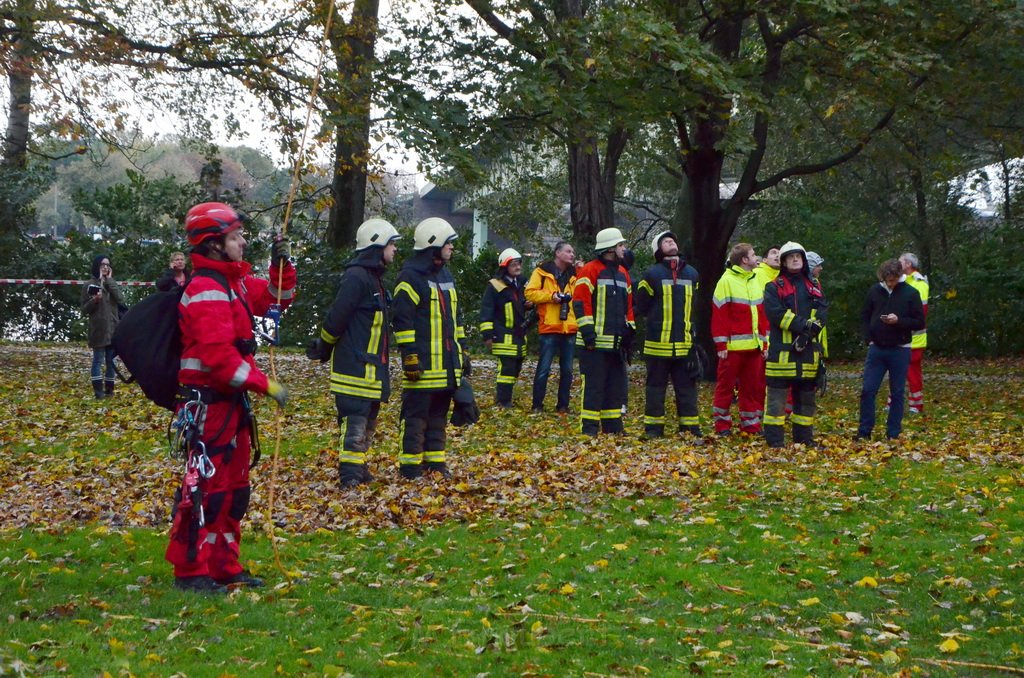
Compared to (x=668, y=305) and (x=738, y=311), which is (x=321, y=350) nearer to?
(x=668, y=305)

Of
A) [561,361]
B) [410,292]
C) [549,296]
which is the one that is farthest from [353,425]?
[561,361]

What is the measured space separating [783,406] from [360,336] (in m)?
5.13

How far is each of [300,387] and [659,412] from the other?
844cm

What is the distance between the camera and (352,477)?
33.6 feet

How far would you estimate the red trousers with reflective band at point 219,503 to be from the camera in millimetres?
7023

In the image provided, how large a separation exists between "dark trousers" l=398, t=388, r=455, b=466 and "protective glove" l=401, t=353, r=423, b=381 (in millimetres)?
155

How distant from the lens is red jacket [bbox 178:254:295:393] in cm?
685

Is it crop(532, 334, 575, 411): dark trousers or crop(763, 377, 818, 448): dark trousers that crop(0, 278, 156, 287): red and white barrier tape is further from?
crop(763, 377, 818, 448): dark trousers

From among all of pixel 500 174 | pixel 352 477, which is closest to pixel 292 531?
pixel 352 477

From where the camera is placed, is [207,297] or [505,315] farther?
[505,315]

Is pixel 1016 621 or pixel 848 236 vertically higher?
pixel 848 236

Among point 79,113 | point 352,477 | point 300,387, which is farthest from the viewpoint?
point 300,387

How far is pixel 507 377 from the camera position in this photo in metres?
16.8

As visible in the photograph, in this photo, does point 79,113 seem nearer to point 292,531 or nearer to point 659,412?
point 659,412
